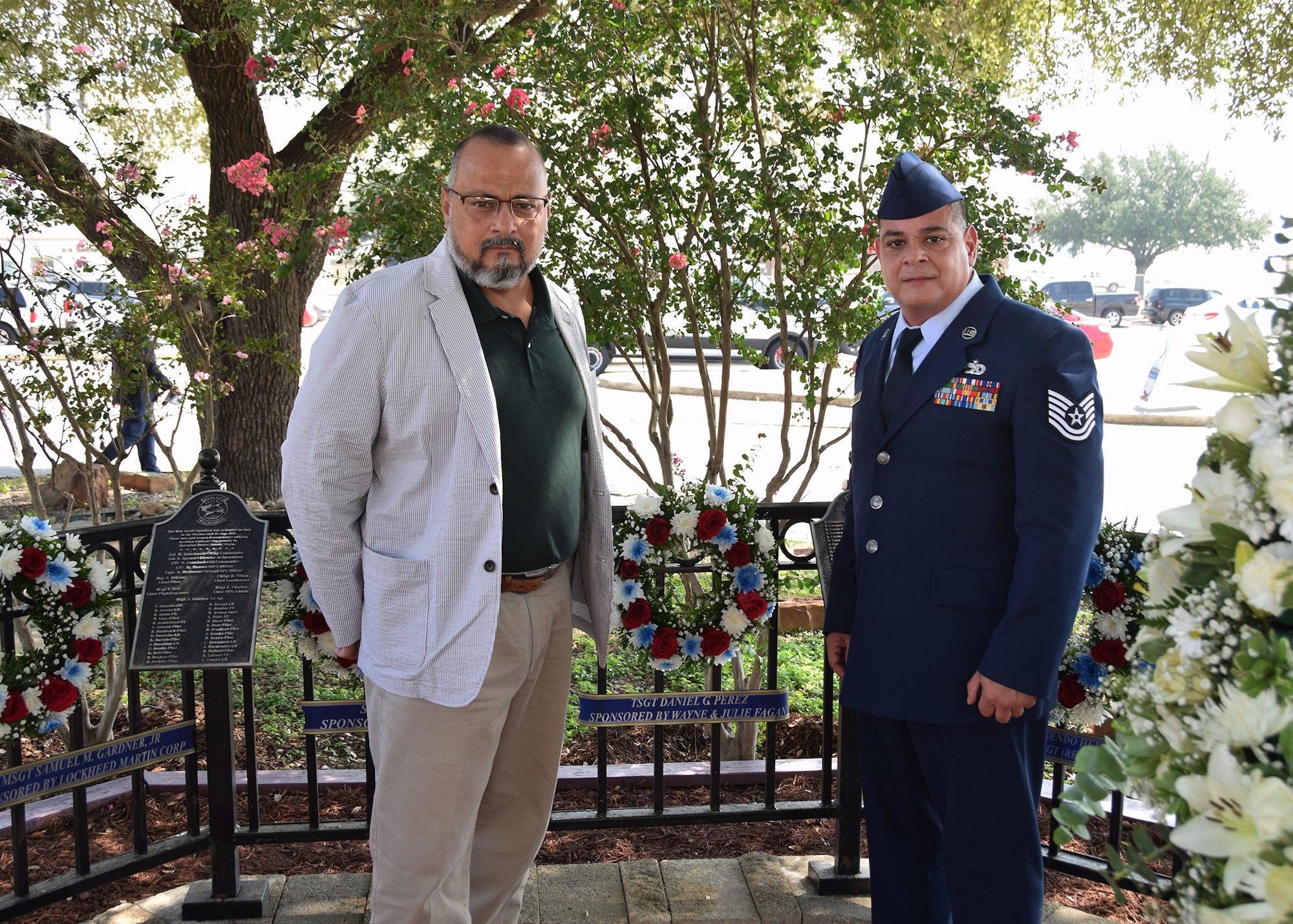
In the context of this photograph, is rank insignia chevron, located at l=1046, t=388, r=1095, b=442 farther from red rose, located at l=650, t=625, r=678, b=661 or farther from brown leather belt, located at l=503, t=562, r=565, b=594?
red rose, located at l=650, t=625, r=678, b=661

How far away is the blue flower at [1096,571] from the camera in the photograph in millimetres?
2863

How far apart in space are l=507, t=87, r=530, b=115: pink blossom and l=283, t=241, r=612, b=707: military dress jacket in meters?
1.91

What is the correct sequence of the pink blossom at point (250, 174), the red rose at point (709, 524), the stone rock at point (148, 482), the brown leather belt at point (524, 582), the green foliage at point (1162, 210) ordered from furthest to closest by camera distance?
the green foliage at point (1162, 210), the stone rock at point (148, 482), the pink blossom at point (250, 174), the red rose at point (709, 524), the brown leather belt at point (524, 582)

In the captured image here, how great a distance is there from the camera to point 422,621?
2.22 m

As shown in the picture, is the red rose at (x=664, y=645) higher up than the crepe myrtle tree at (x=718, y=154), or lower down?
lower down

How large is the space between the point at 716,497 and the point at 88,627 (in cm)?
178

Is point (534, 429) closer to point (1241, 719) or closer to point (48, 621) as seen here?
point (48, 621)

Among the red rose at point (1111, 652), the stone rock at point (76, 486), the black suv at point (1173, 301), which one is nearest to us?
the red rose at point (1111, 652)

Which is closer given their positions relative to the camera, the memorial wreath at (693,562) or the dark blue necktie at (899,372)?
the dark blue necktie at (899,372)

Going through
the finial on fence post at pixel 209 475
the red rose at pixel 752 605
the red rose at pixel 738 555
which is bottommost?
the red rose at pixel 752 605

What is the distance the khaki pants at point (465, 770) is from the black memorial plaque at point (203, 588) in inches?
24.4

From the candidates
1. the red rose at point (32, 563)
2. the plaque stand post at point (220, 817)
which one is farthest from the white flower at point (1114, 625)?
the red rose at point (32, 563)

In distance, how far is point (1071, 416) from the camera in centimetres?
214

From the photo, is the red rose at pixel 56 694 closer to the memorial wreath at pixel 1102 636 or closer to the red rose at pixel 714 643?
the red rose at pixel 714 643
